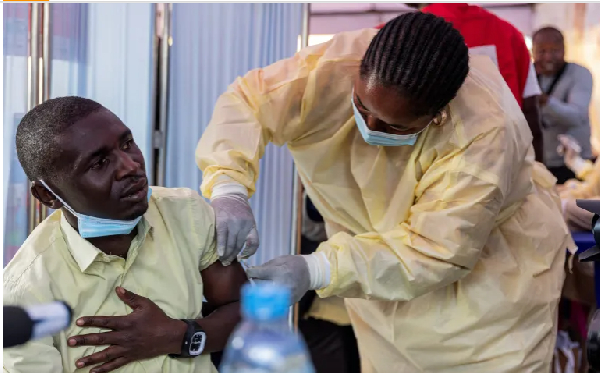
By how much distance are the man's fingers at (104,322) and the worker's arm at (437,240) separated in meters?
0.49

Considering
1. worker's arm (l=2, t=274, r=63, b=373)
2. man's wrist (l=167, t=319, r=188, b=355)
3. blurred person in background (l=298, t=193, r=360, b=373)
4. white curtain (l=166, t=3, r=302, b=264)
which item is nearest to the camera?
worker's arm (l=2, t=274, r=63, b=373)

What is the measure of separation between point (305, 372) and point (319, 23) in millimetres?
4400

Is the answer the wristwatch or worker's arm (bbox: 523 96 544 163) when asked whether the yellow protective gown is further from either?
worker's arm (bbox: 523 96 544 163)

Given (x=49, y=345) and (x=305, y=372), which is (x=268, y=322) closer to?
(x=305, y=372)

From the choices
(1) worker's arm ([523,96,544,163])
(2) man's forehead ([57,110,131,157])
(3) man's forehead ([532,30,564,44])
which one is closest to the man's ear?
(2) man's forehead ([57,110,131,157])

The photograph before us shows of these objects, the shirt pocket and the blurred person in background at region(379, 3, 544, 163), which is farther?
the blurred person in background at region(379, 3, 544, 163)

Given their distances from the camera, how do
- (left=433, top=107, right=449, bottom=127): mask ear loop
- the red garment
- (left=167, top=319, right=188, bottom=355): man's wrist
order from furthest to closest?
the red garment
(left=433, top=107, right=449, bottom=127): mask ear loop
(left=167, top=319, right=188, bottom=355): man's wrist

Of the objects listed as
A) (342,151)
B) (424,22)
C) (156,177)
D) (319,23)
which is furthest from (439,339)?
(319,23)

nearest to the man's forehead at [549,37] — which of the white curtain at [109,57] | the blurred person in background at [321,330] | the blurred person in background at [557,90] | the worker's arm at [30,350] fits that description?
the blurred person in background at [557,90]

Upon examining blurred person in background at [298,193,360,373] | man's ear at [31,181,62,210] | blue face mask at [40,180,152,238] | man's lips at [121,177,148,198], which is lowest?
blurred person in background at [298,193,360,373]

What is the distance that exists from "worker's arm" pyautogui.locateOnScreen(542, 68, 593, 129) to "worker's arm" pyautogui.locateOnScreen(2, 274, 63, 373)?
134 inches

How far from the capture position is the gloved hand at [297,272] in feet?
4.69

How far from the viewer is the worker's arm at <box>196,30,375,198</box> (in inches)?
64.9

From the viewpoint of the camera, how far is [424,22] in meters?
1.42
